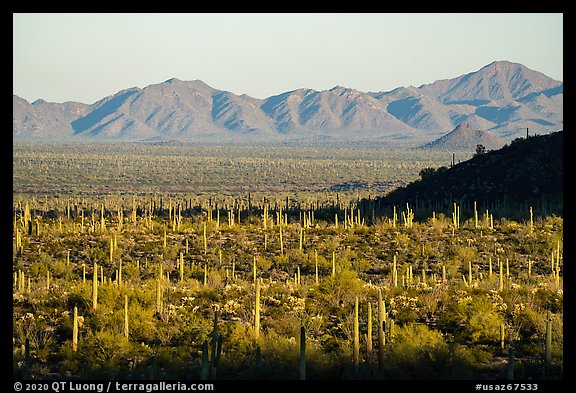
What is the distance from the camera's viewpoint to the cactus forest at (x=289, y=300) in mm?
14664

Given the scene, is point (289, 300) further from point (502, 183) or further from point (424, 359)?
point (502, 183)

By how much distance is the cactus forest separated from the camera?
48.1ft

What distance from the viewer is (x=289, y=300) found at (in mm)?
20469

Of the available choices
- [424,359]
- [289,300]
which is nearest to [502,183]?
[289,300]

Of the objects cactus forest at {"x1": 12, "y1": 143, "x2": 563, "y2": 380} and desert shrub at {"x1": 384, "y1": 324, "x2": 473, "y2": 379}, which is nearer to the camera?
desert shrub at {"x1": 384, "y1": 324, "x2": 473, "y2": 379}

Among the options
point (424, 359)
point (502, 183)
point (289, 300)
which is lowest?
point (424, 359)

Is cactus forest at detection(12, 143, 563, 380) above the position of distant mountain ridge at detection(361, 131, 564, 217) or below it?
below

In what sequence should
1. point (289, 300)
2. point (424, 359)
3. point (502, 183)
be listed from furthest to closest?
point (502, 183), point (289, 300), point (424, 359)

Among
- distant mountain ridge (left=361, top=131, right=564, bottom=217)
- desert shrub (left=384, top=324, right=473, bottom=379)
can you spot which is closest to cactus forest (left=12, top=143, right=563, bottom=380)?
desert shrub (left=384, top=324, right=473, bottom=379)

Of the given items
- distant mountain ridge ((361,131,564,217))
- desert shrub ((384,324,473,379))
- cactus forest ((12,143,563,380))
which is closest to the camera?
desert shrub ((384,324,473,379))

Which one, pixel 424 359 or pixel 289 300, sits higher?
pixel 289 300

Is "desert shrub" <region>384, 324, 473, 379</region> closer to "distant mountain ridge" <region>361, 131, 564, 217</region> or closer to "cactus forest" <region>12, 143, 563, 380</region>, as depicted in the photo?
"cactus forest" <region>12, 143, 563, 380</region>

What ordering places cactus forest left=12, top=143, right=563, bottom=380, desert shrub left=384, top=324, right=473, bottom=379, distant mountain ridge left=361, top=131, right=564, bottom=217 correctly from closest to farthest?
desert shrub left=384, top=324, right=473, bottom=379 < cactus forest left=12, top=143, right=563, bottom=380 < distant mountain ridge left=361, top=131, right=564, bottom=217
